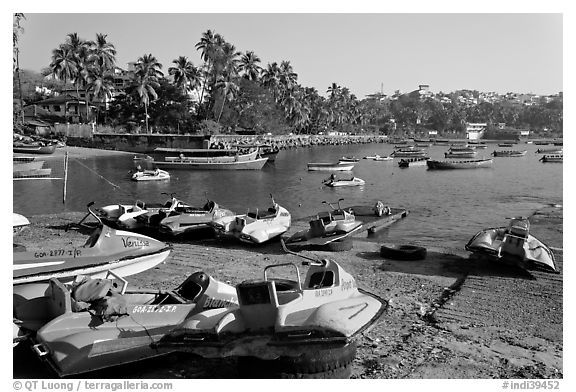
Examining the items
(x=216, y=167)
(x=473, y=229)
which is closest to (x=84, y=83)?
(x=216, y=167)

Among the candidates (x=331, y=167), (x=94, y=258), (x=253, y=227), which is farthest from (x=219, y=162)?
(x=94, y=258)

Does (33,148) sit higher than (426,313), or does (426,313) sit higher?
(33,148)

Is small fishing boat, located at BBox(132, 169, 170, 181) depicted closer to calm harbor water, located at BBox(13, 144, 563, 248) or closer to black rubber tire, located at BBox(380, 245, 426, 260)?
calm harbor water, located at BBox(13, 144, 563, 248)

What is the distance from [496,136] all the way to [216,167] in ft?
411

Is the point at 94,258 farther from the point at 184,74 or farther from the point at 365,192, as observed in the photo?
the point at 184,74

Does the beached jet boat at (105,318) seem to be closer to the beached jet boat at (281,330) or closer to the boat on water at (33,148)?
the beached jet boat at (281,330)

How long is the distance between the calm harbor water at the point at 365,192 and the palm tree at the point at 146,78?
20.6 m

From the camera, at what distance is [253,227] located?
60.6 ft

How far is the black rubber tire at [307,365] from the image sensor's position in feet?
25.8

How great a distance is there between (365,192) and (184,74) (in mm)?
53543

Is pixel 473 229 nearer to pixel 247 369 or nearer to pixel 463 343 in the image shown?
pixel 463 343

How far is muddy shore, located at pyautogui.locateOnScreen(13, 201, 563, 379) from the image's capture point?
8.71 meters

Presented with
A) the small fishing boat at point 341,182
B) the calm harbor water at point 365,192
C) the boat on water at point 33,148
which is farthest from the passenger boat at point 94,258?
the boat on water at point 33,148

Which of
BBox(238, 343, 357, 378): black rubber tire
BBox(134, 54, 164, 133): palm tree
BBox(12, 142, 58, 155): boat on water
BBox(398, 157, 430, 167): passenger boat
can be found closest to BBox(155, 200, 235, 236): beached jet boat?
BBox(238, 343, 357, 378): black rubber tire
